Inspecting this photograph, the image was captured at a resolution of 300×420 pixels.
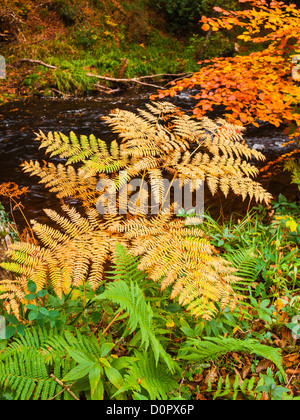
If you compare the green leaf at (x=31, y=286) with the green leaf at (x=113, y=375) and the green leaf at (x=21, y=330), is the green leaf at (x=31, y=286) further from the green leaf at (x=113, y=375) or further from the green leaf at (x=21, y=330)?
the green leaf at (x=113, y=375)

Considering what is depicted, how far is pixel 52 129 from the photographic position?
612 centimetres

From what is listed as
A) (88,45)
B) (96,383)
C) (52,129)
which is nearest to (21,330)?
(96,383)

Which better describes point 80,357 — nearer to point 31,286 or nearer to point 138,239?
point 31,286

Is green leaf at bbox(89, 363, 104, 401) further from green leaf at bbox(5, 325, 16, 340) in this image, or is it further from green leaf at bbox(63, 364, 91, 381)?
green leaf at bbox(5, 325, 16, 340)

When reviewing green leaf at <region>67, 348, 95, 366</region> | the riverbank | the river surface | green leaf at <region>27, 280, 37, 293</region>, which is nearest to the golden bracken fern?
green leaf at <region>27, 280, 37, 293</region>

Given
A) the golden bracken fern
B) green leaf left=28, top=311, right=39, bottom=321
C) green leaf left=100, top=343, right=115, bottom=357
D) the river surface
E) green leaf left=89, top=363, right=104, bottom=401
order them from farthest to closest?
the river surface < the golden bracken fern < green leaf left=28, top=311, right=39, bottom=321 < green leaf left=100, top=343, right=115, bottom=357 < green leaf left=89, top=363, right=104, bottom=401

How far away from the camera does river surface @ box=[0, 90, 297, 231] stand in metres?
4.15

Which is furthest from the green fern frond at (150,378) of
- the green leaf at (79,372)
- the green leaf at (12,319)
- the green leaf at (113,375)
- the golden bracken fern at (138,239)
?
the green leaf at (12,319)

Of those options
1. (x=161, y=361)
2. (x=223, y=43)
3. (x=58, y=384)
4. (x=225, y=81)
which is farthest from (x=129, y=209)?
(x=223, y=43)

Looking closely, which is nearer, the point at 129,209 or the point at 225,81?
the point at 129,209

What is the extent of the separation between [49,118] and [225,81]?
173 inches

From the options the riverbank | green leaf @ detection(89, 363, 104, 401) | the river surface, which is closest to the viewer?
green leaf @ detection(89, 363, 104, 401)

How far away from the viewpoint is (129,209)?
1.99 m
